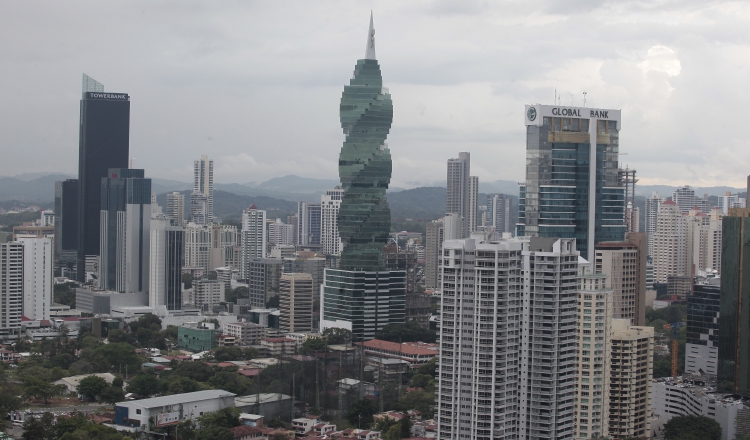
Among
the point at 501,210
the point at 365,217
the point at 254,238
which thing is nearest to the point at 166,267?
the point at 365,217

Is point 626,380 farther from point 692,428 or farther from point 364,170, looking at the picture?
point 364,170

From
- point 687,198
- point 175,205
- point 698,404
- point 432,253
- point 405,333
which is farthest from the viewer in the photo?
point 175,205

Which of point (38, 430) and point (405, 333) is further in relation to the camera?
point (405, 333)

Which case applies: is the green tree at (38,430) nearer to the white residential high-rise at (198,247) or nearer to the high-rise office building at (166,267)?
the high-rise office building at (166,267)

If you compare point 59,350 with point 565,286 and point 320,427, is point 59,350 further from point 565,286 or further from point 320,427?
point 565,286

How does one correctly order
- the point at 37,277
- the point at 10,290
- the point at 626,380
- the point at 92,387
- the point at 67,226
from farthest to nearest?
the point at 67,226 → the point at 37,277 → the point at 10,290 → the point at 92,387 → the point at 626,380

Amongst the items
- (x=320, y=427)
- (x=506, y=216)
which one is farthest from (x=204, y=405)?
(x=506, y=216)
